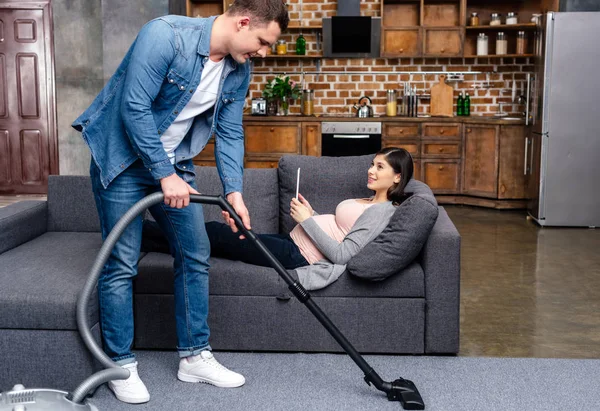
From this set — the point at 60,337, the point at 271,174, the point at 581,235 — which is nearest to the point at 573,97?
the point at 581,235

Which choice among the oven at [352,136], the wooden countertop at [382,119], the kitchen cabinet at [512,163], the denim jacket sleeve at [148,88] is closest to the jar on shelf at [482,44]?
the wooden countertop at [382,119]

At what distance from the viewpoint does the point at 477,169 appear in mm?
7156

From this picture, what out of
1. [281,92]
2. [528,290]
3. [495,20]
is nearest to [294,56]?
[281,92]

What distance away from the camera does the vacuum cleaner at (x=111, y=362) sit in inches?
71.9

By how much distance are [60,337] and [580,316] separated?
8.23 feet

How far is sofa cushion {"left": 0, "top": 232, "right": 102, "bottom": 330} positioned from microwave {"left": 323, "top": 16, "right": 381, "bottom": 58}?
4638 mm

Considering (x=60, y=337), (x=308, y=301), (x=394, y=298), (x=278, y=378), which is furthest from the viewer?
(x=394, y=298)

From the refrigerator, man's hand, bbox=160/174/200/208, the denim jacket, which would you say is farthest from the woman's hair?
the refrigerator

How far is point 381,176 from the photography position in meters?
3.33

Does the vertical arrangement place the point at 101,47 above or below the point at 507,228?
above

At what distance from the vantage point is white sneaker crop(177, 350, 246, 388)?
2.78 metres

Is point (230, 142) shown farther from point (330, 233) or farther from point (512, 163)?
point (512, 163)

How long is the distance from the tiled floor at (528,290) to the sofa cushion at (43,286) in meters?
1.61

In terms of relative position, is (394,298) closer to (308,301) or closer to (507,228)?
(308,301)
